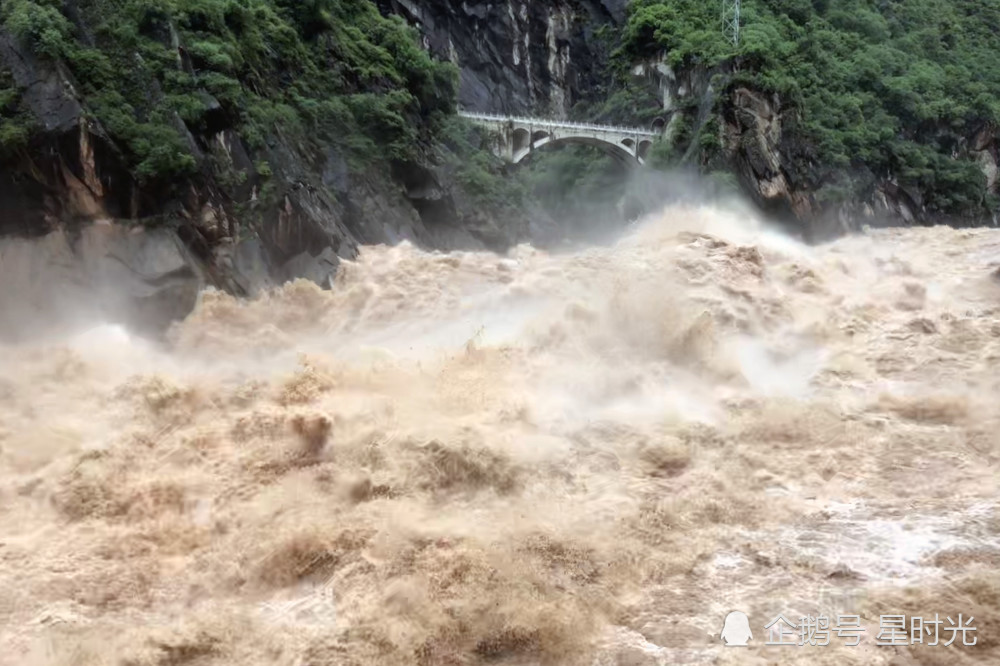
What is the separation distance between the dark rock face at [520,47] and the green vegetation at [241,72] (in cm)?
1828

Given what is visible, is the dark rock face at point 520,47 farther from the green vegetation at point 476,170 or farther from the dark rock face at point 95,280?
the dark rock face at point 95,280

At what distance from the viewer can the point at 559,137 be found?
141 feet

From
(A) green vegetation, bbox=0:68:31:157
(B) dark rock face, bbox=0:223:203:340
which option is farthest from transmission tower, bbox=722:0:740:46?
(A) green vegetation, bbox=0:68:31:157

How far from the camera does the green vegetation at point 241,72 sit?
1644cm

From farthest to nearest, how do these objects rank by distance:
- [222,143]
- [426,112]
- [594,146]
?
[594,146] < [426,112] < [222,143]

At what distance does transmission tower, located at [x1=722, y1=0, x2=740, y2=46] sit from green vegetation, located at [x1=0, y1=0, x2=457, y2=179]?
20.0m

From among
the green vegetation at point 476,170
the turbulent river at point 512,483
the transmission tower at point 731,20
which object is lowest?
the turbulent river at point 512,483

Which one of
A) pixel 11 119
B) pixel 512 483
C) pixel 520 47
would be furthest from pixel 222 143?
pixel 520 47

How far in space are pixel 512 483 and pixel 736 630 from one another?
3.39 meters

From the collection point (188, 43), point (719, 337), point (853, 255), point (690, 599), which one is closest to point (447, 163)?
point (188, 43)

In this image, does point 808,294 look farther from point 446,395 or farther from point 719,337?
point 446,395

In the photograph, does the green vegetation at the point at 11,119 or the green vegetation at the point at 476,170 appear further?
the green vegetation at the point at 476,170

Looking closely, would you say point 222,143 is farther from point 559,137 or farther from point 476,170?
point 559,137

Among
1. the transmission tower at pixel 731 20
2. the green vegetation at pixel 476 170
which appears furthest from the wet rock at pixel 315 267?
the transmission tower at pixel 731 20
